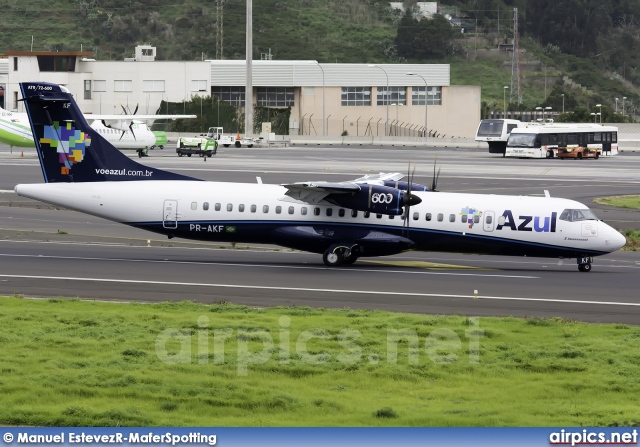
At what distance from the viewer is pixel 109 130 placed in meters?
86.1

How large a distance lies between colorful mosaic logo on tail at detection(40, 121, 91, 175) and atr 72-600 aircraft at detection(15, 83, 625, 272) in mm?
36

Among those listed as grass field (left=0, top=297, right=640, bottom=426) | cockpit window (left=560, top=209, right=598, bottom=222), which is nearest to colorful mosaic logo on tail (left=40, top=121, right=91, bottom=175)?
grass field (left=0, top=297, right=640, bottom=426)

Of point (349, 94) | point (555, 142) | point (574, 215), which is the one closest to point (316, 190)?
point (574, 215)

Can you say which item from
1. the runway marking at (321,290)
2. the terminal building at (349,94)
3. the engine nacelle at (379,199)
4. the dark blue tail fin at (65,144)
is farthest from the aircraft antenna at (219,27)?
the runway marking at (321,290)

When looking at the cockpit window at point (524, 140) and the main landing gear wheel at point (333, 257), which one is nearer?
the main landing gear wheel at point (333, 257)

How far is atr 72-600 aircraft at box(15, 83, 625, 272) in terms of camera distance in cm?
3338

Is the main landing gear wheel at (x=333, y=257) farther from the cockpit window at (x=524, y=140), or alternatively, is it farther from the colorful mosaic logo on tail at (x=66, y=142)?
the cockpit window at (x=524, y=140)

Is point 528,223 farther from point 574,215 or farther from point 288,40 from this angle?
point 288,40

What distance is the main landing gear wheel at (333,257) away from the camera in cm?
3409

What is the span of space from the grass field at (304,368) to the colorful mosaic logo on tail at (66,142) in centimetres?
1098

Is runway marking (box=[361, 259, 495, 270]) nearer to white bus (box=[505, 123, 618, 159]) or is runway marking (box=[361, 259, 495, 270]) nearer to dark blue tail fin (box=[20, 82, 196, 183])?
dark blue tail fin (box=[20, 82, 196, 183])

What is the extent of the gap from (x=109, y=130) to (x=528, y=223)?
5938 cm

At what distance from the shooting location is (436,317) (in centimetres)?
2380

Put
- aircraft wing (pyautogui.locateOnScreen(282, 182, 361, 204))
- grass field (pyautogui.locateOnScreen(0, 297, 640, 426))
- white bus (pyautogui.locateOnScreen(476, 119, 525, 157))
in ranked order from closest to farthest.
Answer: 1. grass field (pyautogui.locateOnScreen(0, 297, 640, 426))
2. aircraft wing (pyautogui.locateOnScreen(282, 182, 361, 204))
3. white bus (pyautogui.locateOnScreen(476, 119, 525, 157))
